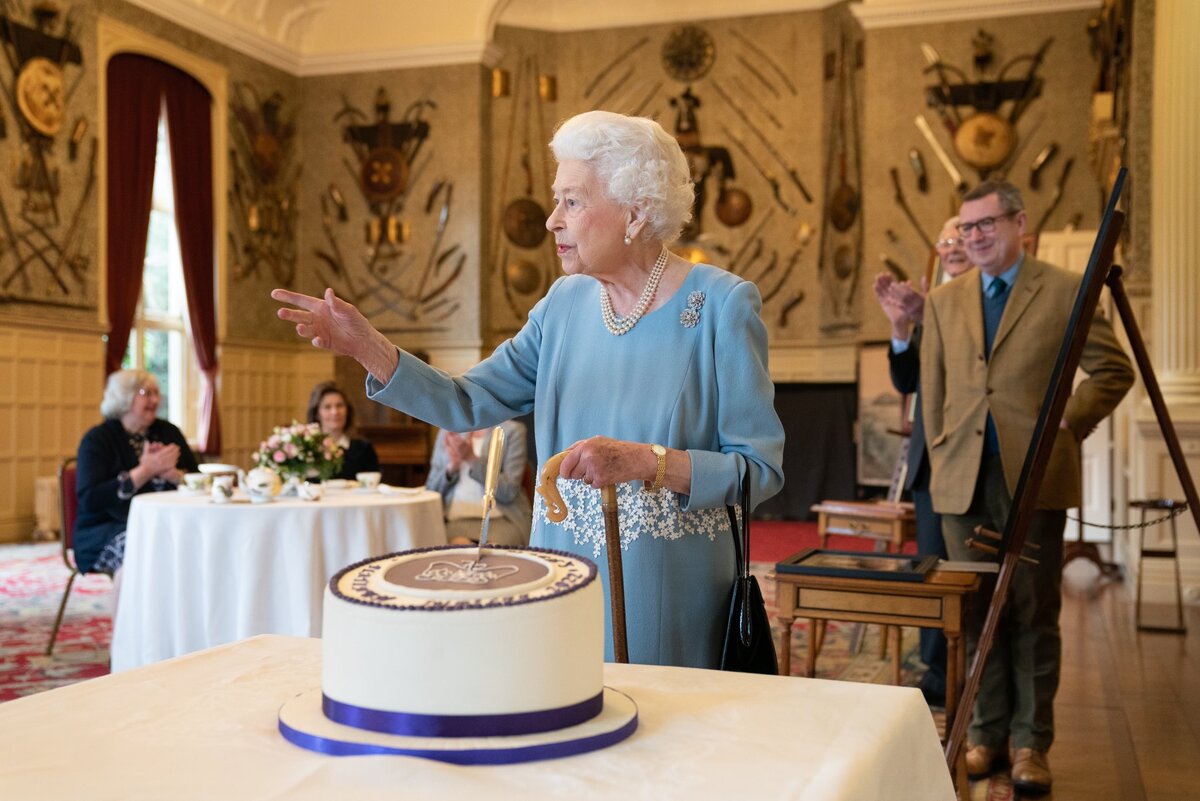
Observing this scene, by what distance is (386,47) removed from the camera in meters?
14.5

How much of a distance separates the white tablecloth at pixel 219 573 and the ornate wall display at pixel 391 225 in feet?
32.3

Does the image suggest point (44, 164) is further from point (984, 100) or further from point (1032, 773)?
point (1032, 773)

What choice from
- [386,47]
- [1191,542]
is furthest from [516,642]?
[386,47]

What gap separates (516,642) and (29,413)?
34.7ft

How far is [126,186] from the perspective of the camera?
11.6 m

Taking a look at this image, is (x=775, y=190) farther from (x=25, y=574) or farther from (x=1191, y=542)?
(x=25, y=574)

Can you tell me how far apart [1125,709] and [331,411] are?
164 inches

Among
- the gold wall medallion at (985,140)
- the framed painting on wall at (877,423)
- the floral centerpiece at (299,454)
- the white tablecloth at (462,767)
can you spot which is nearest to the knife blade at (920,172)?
the gold wall medallion at (985,140)

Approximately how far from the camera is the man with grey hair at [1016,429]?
342 centimetres

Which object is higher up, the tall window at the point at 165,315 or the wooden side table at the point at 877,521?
the tall window at the point at 165,315

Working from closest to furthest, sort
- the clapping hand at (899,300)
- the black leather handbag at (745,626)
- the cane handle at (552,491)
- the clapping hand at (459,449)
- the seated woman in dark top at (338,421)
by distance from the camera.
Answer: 1. the cane handle at (552,491)
2. the black leather handbag at (745,626)
3. the clapping hand at (899,300)
4. the clapping hand at (459,449)
5. the seated woman in dark top at (338,421)

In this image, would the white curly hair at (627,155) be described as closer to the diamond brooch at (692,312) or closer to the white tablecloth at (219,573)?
the diamond brooch at (692,312)

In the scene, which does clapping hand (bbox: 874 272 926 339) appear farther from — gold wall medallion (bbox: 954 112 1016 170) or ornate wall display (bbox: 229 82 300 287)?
ornate wall display (bbox: 229 82 300 287)

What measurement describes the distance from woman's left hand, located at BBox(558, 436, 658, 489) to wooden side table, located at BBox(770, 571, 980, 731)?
1373 millimetres
